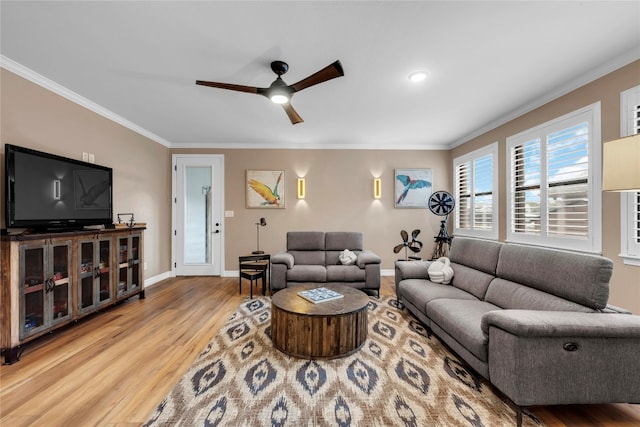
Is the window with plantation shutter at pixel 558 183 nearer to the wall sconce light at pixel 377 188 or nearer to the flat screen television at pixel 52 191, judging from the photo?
the wall sconce light at pixel 377 188

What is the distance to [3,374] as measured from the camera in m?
2.02

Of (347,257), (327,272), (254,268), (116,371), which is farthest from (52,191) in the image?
(347,257)

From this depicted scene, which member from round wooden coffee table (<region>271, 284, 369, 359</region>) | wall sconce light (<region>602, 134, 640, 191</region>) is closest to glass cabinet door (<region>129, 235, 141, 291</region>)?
round wooden coffee table (<region>271, 284, 369, 359</region>)

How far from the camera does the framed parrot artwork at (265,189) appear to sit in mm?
5125

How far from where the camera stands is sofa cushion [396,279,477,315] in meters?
2.67

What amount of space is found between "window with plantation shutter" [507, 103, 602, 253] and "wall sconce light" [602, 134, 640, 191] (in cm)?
119

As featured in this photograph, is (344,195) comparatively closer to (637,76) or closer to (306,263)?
(306,263)

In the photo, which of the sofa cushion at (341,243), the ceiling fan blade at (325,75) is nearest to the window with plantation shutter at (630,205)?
the ceiling fan blade at (325,75)

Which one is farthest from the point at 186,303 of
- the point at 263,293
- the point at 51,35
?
the point at 51,35

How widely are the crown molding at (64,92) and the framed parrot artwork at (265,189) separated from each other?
196 cm

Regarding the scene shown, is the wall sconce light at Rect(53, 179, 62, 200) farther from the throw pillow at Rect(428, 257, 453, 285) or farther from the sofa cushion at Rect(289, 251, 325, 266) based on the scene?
the throw pillow at Rect(428, 257, 453, 285)

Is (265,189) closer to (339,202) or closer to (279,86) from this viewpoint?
(339,202)

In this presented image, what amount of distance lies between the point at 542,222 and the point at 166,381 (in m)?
4.29

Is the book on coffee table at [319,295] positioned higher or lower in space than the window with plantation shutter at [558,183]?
lower
